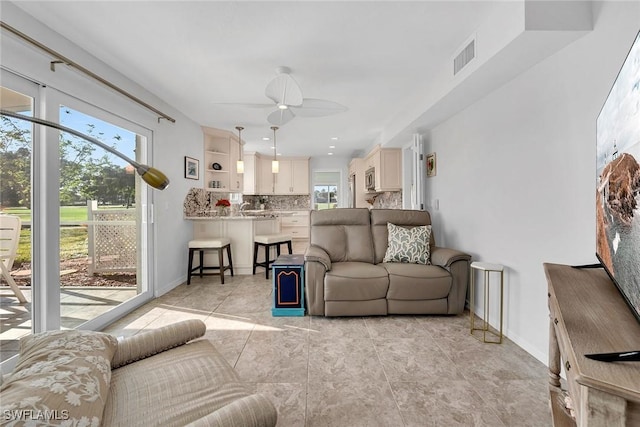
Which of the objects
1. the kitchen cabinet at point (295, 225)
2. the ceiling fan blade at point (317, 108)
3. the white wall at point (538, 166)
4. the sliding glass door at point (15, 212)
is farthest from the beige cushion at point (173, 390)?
the kitchen cabinet at point (295, 225)

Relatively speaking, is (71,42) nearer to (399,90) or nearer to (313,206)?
(399,90)

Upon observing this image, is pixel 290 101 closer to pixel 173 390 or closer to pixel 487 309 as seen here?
pixel 173 390

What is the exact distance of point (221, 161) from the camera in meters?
5.21

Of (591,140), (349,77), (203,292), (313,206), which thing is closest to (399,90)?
(349,77)

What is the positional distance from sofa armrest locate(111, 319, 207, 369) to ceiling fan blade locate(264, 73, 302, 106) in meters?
2.01

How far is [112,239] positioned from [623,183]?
3801 mm

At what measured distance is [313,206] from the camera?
7.79m

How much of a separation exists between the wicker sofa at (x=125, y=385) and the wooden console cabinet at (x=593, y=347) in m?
0.80

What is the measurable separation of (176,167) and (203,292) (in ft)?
5.89

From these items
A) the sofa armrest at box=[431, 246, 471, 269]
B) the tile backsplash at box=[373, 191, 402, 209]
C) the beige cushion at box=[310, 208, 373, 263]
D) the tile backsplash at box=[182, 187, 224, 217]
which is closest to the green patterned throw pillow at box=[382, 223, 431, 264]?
the sofa armrest at box=[431, 246, 471, 269]

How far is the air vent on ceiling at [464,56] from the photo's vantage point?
2197 millimetres

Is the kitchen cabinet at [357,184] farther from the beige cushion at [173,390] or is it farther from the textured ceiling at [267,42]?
the beige cushion at [173,390]

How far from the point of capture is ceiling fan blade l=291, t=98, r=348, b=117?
265cm

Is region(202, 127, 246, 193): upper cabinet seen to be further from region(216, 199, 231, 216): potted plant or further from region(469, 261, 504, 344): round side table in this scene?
region(469, 261, 504, 344): round side table
